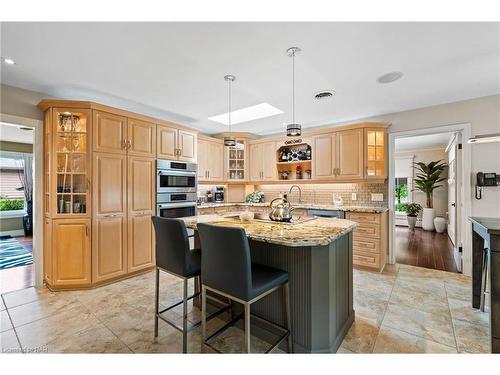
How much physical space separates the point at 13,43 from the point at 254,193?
165 inches

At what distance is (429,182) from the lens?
257 inches

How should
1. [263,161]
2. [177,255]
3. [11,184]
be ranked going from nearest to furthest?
1. [177,255]
2. [263,161]
3. [11,184]

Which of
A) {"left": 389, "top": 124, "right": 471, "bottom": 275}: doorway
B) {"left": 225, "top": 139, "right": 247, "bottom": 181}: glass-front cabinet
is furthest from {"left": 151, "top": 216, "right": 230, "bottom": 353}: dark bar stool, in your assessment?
{"left": 389, "top": 124, "right": 471, "bottom": 275}: doorway

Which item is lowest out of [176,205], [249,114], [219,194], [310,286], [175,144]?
[310,286]

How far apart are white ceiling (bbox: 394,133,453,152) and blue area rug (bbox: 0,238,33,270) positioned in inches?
321

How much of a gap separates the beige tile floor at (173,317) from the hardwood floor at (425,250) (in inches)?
29.2

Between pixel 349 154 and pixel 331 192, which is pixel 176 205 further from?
pixel 349 154

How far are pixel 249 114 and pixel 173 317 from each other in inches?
128

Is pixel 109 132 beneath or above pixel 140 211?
above

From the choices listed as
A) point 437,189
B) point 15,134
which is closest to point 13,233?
point 15,134

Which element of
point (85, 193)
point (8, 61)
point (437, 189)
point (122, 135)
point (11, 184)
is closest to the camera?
point (8, 61)

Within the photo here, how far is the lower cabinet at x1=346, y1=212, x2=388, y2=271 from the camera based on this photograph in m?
3.60

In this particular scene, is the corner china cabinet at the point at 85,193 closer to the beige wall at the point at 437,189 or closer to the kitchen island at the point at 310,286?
the kitchen island at the point at 310,286

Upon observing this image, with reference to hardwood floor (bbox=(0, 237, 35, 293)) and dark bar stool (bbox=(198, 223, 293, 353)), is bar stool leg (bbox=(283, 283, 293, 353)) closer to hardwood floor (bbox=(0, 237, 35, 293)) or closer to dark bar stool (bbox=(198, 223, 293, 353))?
dark bar stool (bbox=(198, 223, 293, 353))
